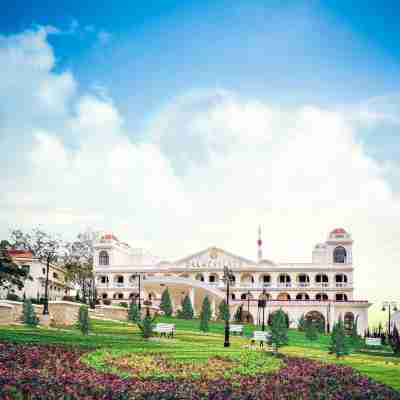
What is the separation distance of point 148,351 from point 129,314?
18169 millimetres

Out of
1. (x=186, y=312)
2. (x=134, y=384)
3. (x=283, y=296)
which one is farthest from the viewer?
(x=283, y=296)

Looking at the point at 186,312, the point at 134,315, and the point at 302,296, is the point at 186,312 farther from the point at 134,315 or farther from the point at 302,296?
the point at 302,296

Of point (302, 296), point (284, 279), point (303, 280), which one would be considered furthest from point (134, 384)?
point (303, 280)

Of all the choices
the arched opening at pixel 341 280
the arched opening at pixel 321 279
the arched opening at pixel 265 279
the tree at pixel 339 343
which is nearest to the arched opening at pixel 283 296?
the arched opening at pixel 265 279

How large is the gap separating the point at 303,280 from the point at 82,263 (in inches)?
1162

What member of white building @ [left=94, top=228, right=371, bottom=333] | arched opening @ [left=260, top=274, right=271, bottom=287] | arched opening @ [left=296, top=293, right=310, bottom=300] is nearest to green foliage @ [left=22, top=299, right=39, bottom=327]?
white building @ [left=94, top=228, right=371, bottom=333]

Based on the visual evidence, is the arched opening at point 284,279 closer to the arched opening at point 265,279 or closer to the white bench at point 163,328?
the arched opening at point 265,279

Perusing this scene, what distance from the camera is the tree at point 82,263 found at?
7656cm

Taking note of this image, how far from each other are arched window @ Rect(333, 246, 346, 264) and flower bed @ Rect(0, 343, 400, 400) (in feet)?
182

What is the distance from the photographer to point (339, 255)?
7531 centimetres

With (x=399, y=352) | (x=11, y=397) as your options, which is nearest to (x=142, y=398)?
(x=11, y=397)

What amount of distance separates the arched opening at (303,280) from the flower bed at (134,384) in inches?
2186

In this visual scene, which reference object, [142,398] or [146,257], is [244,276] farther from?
[142,398]

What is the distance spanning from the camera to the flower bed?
14852mm
